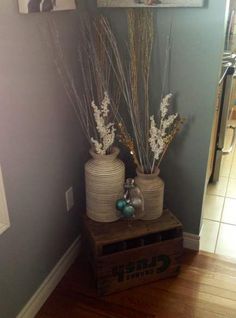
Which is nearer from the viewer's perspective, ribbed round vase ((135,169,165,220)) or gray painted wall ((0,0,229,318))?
gray painted wall ((0,0,229,318))

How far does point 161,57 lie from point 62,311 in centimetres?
132

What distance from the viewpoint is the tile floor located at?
2.11m

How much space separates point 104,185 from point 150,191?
0.24m

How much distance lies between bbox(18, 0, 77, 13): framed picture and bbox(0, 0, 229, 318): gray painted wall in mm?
33

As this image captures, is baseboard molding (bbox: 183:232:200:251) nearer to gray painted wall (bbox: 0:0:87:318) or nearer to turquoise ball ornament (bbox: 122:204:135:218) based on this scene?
turquoise ball ornament (bbox: 122:204:135:218)

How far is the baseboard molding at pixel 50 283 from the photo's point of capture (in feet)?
5.22

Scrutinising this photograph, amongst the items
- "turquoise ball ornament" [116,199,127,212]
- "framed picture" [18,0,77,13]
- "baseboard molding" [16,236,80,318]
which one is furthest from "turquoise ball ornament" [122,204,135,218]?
"framed picture" [18,0,77,13]

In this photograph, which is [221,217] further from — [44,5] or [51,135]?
[44,5]

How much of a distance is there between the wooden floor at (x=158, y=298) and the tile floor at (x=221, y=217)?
191 mm

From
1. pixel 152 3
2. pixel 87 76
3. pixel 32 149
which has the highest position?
pixel 152 3

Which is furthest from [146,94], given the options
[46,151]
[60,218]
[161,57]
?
[60,218]

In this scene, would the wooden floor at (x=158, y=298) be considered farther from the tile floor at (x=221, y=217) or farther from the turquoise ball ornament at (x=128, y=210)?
the turquoise ball ornament at (x=128, y=210)

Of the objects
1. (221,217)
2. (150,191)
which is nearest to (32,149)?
(150,191)

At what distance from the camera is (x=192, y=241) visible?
2.08 meters
